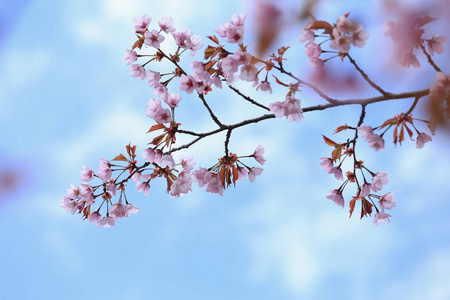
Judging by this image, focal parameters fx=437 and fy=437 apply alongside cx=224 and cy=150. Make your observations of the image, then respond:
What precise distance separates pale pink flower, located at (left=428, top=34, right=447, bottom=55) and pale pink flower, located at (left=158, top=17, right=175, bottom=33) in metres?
2.15

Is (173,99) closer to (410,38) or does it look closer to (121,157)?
(121,157)

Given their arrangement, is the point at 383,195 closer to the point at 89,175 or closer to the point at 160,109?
the point at 160,109

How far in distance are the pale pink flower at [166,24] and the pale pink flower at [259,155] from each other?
1.32 meters

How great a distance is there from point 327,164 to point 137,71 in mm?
1873

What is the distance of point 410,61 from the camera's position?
331cm

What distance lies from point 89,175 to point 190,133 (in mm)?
1087

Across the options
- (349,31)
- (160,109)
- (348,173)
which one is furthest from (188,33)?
(348,173)

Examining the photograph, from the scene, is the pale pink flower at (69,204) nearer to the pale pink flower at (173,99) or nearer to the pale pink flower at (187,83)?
the pale pink flower at (173,99)

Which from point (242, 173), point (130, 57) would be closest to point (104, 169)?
point (130, 57)

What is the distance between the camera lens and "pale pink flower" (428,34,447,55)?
3283mm

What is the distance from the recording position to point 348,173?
12.6ft

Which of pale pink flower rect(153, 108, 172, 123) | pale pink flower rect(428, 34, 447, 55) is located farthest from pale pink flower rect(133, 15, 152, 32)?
pale pink flower rect(428, 34, 447, 55)

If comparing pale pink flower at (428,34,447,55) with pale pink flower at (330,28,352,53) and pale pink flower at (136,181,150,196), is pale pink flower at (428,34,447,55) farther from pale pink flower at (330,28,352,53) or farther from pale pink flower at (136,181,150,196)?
pale pink flower at (136,181,150,196)

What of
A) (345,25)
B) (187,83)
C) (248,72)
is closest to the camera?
(345,25)
